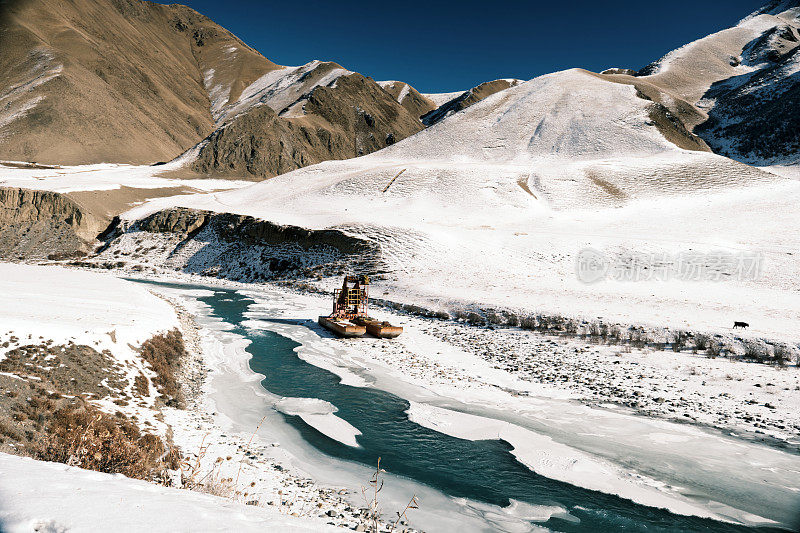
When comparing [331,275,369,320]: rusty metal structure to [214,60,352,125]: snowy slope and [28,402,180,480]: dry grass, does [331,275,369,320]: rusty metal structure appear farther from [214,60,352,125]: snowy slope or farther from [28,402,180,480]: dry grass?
[214,60,352,125]: snowy slope

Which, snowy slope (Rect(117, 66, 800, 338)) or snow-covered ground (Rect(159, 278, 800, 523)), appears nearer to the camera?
snow-covered ground (Rect(159, 278, 800, 523))

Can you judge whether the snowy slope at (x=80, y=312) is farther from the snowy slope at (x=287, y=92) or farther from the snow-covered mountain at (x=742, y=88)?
the snowy slope at (x=287, y=92)

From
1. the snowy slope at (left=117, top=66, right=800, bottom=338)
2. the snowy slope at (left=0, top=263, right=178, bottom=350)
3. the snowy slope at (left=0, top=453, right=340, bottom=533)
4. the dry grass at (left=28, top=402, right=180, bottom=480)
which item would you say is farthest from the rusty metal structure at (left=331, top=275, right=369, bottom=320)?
the snowy slope at (left=0, top=453, right=340, bottom=533)

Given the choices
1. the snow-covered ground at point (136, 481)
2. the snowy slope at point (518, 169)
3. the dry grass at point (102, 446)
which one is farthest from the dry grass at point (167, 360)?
the snowy slope at point (518, 169)

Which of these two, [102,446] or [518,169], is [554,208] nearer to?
[518,169]

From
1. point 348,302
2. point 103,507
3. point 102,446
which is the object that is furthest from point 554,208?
point 103,507

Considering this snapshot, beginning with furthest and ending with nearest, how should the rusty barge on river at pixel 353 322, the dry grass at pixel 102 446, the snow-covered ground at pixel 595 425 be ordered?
the rusty barge on river at pixel 353 322 → the snow-covered ground at pixel 595 425 → the dry grass at pixel 102 446

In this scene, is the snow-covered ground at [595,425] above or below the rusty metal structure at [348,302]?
below

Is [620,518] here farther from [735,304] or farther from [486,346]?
[735,304]
